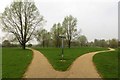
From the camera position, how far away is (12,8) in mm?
61500

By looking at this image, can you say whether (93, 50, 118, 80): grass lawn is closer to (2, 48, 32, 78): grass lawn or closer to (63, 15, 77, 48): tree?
(2, 48, 32, 78): grass lawn

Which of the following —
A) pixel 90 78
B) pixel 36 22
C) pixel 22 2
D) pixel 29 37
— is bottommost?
pixel 90 78

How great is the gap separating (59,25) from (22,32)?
33.2 meters

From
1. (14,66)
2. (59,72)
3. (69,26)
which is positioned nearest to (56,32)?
(69,26)

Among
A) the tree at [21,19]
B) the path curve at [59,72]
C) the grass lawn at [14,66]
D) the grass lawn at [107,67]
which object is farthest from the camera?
the tree at [21,19]

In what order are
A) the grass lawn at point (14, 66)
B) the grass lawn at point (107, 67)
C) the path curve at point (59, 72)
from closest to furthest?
the path curve at point (59, 72) < the grass lawn at point (14, 66) < the grass lawn at point (107, 67)

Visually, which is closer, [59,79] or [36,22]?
[59,79]

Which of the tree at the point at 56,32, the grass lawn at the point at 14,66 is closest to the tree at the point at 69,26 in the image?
the tree at the point at 56,32

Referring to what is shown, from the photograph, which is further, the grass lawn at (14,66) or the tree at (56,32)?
the tree at (56,32)

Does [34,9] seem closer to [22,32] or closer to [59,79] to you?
[22,32]

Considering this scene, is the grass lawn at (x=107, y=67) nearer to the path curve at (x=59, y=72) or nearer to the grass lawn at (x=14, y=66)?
the path curve at (x=59, y=72)

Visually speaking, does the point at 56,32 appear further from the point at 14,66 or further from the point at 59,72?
the point at 59,72

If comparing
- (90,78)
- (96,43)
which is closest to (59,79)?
(90,78)

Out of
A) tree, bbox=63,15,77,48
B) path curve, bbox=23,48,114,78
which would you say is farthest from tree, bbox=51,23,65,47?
path curve, bbox=23,48,114,78
